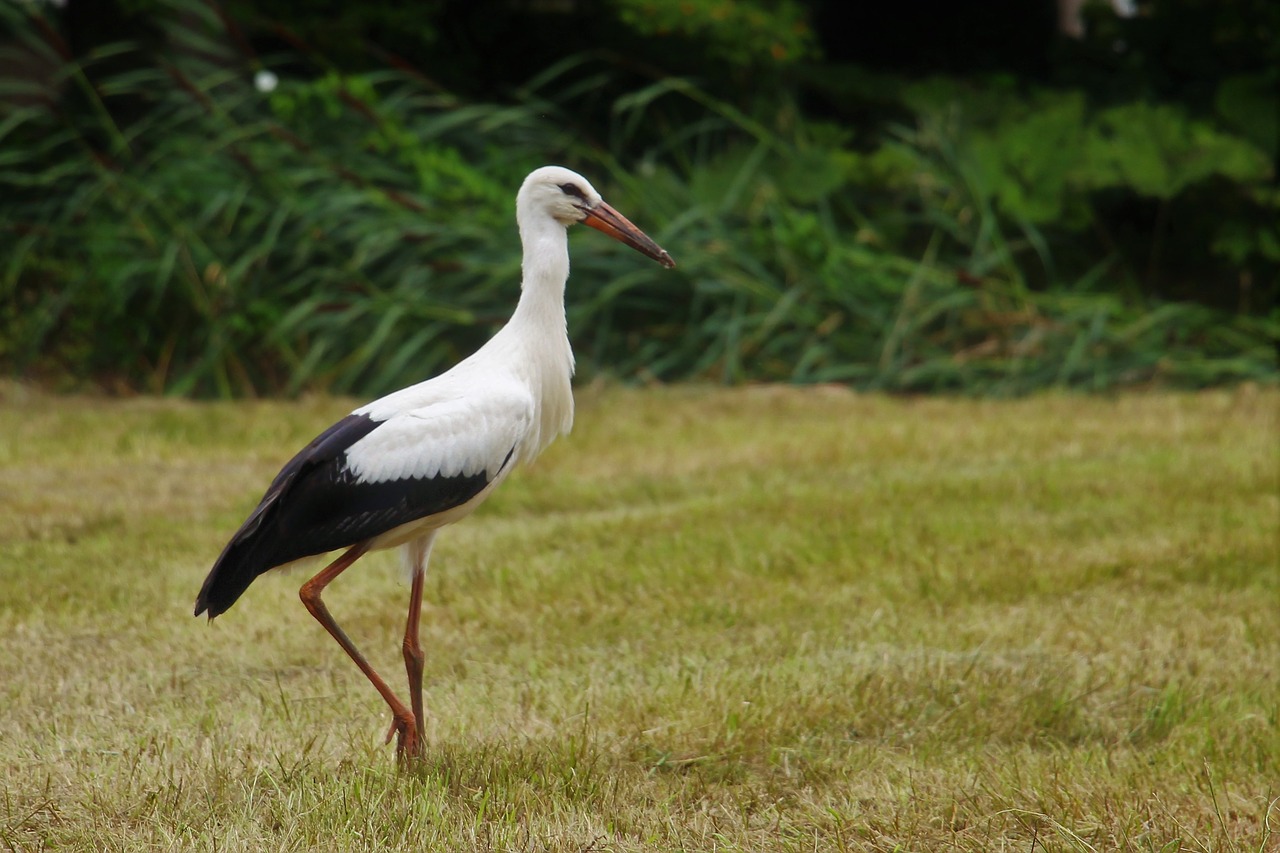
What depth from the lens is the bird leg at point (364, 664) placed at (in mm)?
3453

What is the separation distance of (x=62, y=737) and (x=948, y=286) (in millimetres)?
6431

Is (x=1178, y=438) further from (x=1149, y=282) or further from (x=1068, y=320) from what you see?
(x=1149, y=282)

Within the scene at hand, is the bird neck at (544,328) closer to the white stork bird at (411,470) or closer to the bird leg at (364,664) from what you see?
the white stork bird at (411,470)

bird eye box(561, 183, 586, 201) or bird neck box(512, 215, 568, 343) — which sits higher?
bird eye box(561, 183, 586, 201)

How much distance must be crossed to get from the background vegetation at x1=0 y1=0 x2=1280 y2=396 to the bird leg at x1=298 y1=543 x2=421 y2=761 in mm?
4645

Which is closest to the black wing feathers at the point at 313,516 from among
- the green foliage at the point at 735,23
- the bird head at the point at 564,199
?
the bird head at the point at 564,199

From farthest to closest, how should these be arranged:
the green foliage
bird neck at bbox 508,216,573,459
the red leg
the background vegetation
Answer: the green foliage
the background vegetation
bird neck at bbox 508,216,573,459
the red leg

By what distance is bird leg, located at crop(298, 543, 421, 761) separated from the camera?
3453mm

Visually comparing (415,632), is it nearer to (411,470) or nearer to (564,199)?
(411,470)

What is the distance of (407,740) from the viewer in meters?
3.46

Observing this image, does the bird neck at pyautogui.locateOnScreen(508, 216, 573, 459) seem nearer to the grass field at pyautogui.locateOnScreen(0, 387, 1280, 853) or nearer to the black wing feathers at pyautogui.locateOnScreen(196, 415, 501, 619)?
the black wing feathers at pyautogui.locateOnScreen(196, 415, 501, 619)

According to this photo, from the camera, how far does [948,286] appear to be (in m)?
9.01

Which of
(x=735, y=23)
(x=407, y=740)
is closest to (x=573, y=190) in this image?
(x=407, y=740)

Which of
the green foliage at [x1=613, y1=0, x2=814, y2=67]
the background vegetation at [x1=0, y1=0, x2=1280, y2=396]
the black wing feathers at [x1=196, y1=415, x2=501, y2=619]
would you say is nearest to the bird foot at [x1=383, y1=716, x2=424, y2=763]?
the black wing feathers at [x1=196, y1=415, x2=501, y2=619]
